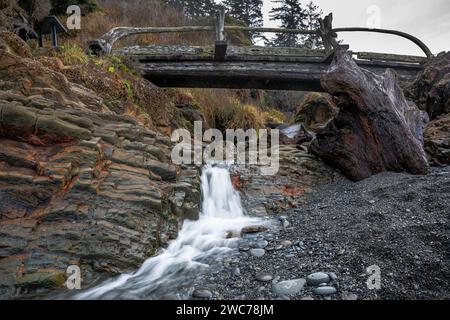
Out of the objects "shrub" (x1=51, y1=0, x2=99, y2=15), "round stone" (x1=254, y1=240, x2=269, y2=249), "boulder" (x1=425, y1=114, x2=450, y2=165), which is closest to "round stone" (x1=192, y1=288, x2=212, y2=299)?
"round stone" (x1=254, y1=240, x2=269, y2=249)

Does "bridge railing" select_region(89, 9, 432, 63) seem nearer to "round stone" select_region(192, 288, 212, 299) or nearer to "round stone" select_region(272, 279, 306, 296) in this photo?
"round stone" select_region(272, 279, 306, 296)

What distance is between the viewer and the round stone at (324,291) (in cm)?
196

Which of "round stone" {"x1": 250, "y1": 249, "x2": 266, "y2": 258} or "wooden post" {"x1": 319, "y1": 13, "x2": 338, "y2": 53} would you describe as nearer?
"round stone" {"x1": 250, "y1": 249, "x2": 266, "y2": 258}

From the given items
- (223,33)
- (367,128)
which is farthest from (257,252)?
(223,33)

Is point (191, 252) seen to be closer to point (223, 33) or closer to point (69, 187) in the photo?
point (69, 187)

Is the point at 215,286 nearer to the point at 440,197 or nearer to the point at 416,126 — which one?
the point at 440,197

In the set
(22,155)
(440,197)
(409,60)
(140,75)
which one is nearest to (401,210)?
(440,197)

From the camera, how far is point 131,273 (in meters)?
2.46

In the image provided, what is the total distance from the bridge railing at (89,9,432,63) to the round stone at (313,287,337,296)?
16.2 feet

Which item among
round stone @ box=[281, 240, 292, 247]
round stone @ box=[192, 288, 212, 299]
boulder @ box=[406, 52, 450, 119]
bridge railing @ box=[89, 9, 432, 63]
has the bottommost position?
round stone @ box=[192, 288, 212, 299]

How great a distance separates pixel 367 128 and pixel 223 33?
4601mm

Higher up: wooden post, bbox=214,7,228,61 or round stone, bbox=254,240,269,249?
wooden post, bbox=214,7,228,61

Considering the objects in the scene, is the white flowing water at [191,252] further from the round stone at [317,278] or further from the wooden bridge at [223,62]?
the wooden bridge at [223,62]

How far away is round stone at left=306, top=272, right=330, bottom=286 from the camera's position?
2.08 m
